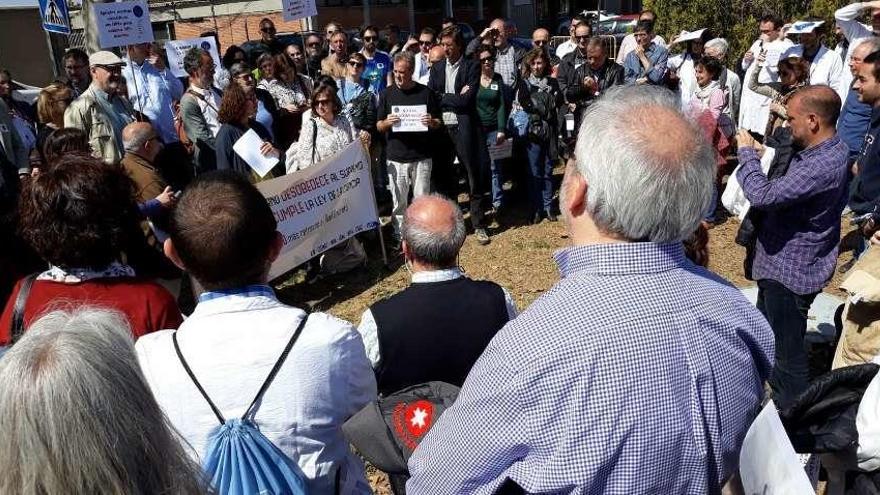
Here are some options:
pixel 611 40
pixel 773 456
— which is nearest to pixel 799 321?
pixel 773 456

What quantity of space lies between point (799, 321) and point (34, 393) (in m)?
3.73

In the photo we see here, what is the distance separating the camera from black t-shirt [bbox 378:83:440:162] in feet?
22.0

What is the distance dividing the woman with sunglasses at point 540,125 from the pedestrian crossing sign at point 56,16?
250 inches

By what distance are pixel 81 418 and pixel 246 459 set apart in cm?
70

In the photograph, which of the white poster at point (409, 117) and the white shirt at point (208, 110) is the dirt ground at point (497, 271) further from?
the white shirt at point (208, 110)

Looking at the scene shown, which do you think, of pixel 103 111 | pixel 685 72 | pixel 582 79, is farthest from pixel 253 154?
pixel 685 72

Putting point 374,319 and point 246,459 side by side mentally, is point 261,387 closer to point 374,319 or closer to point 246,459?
point 246,459

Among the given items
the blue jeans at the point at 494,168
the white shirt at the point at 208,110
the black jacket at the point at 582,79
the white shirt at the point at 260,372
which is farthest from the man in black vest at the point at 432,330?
the black jacket at the point at 582,79

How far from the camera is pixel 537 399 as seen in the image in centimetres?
131

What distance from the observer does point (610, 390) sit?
51.8 inches

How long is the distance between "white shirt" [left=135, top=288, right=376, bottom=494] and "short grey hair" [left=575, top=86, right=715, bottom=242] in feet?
2.78

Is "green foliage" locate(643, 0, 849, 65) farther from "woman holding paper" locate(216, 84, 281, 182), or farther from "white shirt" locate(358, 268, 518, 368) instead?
"white shirt" locate(358, 268, 518, 368)

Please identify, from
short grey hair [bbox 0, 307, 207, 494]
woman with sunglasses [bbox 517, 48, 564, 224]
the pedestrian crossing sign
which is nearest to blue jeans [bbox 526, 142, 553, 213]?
woman with sunglasses [bbox 517, 48, 564, 224]

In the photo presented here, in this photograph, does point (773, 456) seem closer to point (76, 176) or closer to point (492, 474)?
point (492, 474)
